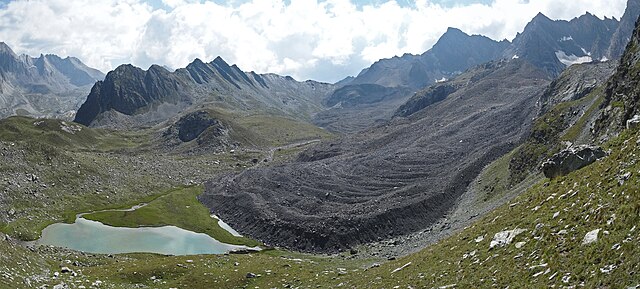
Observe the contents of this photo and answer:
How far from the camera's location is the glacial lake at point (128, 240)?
93.4 metres

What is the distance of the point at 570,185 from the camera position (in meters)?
34.2

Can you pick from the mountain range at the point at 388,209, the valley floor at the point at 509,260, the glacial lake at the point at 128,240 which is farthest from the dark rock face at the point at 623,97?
the glacial lake at the point at 128,240

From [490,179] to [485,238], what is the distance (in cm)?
8959

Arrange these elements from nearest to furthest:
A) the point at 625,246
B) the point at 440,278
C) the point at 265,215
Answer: the point at 625,246
the point at 440,278
the point at 265,215

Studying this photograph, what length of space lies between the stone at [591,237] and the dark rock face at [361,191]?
7151cm

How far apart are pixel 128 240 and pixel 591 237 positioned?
95.7 metres

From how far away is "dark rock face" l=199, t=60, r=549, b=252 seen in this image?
3986 inches

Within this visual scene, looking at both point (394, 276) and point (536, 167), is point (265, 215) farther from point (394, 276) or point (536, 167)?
point (394, 276)

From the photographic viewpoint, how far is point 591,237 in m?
24.7

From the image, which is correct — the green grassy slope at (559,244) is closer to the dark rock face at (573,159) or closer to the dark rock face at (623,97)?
the dark rock face at (573,159)

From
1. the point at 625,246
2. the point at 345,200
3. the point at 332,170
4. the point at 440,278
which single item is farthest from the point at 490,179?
the point at 625,246

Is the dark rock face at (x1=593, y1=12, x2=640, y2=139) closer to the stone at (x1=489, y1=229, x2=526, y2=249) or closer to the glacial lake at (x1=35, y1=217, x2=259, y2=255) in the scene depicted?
the stone at (x1=489, y1=229, x2=526, y2=249)

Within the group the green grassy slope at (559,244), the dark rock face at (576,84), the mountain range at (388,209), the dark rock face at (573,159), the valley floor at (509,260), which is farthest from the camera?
the dark rock face at (576,84)

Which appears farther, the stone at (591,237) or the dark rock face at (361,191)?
the dark rock face at (361,191)
